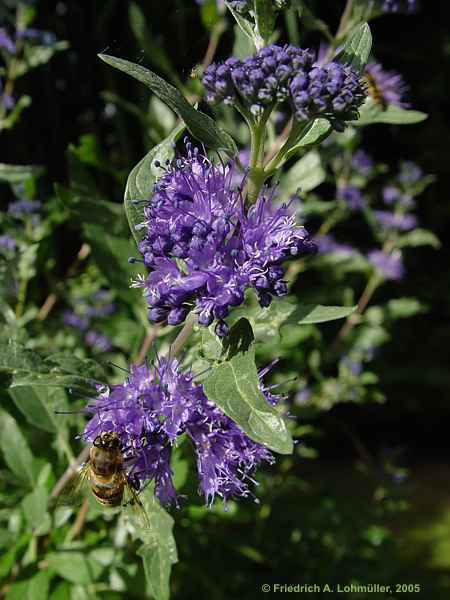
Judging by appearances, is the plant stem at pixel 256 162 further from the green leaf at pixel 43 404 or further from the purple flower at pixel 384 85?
the purple flower at pixel 384 85

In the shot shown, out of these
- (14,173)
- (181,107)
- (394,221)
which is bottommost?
(394,221)

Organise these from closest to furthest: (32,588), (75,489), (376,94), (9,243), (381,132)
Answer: (75,489) < (32,588) < (376,94) < (9,243) < (381,132)

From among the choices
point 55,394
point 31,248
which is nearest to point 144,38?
point 31,248

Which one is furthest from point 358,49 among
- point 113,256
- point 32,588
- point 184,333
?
point 32,588

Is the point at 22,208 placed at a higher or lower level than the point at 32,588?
higher

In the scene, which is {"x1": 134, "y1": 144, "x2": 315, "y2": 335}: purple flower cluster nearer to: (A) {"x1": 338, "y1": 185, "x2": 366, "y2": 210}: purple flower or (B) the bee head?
(B) the bee head

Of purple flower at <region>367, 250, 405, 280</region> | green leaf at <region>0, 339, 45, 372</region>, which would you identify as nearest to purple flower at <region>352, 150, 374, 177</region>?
purple flower at <region>367, 250, 405, 280</region>

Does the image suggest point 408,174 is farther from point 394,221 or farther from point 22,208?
point 22,208

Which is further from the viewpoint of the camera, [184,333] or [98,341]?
[98,341]

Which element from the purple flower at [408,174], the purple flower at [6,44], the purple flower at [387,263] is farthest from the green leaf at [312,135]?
the purple flower at [408,174]
